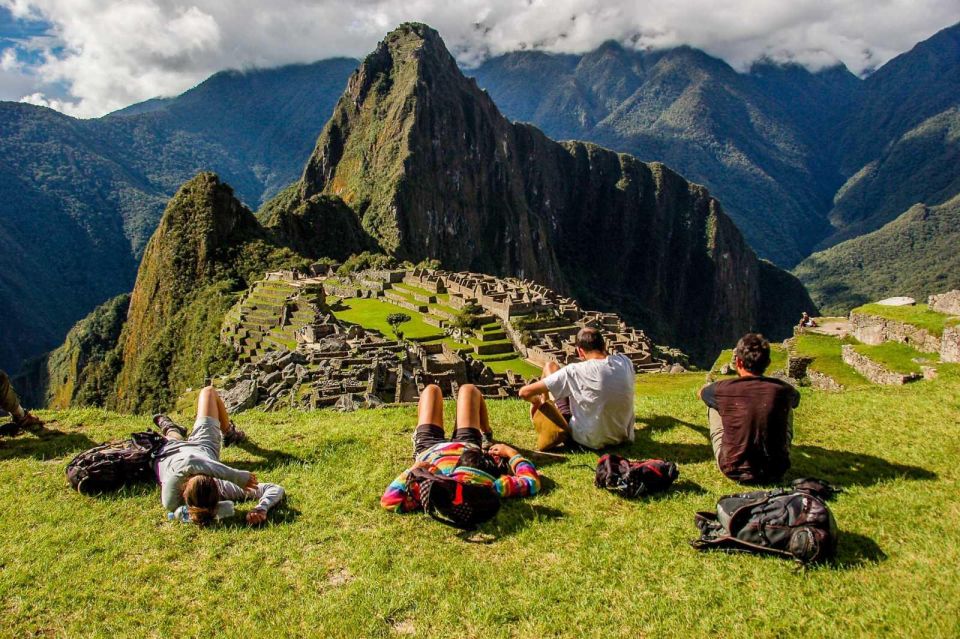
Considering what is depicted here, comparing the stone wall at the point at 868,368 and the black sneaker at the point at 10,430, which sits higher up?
the stone wall at the point at 868,368

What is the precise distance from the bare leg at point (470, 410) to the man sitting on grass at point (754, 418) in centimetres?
258

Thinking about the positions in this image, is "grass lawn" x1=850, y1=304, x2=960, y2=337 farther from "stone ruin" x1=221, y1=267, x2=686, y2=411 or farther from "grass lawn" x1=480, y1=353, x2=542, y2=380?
"grass lawn" x1=480, y1=353, x2=542, y2=380

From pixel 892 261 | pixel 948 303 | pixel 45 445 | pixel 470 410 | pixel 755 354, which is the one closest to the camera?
pixel 755 354

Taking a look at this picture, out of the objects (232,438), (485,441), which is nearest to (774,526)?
(485,441)

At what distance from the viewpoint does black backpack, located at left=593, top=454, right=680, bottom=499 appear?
19.8ft

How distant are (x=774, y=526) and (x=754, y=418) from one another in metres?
1.46

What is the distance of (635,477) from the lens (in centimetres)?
607

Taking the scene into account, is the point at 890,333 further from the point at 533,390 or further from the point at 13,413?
the point at 13,413

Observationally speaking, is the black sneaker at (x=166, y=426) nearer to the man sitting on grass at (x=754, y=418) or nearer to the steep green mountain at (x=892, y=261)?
the man sitting on grass at (x=754, y=418)

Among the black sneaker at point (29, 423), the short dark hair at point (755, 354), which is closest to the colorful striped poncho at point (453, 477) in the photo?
the short dark hair at point (755, 354)

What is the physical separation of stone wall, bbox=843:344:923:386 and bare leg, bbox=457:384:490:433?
12474 millimetres

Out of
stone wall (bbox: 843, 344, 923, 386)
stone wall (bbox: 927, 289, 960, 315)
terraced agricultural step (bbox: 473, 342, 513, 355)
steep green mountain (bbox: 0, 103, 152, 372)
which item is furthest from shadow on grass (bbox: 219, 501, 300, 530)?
steep green mountain (bbox: 0, 103, 152, 372)

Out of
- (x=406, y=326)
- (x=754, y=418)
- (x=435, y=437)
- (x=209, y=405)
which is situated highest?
(x=406, y=326)

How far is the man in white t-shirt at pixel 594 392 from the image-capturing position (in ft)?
23.1
